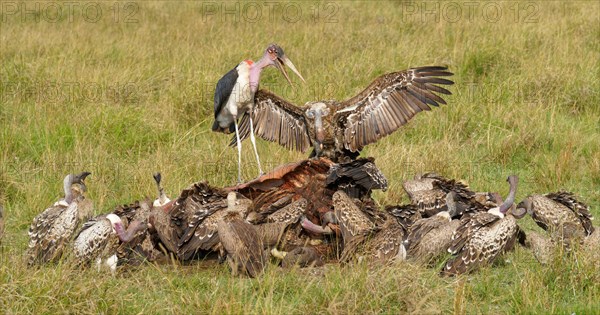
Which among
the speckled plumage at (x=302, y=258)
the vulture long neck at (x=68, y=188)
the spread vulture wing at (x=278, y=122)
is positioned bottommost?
the speckled plumage at (x=302, y=258)

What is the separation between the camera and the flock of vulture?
5672 mm

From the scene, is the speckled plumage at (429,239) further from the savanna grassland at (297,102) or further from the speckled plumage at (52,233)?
the speckled plumage at (52,233)

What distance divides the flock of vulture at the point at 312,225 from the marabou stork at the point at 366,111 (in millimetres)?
171

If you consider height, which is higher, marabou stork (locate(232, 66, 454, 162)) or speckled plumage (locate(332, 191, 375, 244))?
marabou stork (locate(232, 66, 454, 162))

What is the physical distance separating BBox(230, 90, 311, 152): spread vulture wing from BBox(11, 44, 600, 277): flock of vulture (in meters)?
0.94

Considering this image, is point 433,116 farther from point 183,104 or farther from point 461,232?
point 461,232

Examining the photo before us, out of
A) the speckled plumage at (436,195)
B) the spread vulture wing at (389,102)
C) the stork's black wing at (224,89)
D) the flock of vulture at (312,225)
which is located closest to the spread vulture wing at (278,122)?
the stork's black wing at (224,89)

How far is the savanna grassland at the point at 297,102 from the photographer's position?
16.4 ft

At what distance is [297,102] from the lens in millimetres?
9539

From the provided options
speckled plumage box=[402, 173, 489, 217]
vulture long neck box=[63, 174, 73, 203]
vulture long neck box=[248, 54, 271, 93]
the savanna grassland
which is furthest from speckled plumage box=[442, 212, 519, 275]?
vulture long neck box=[63, 174, 73, 203]

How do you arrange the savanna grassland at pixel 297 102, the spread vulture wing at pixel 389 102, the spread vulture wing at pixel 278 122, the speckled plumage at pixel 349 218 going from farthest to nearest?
the spread vulture wing at pixel 278 122
the spread vulture wing at pixel 389 102
the speckled plumage at pixel 349 218
the savanna grassland at pixel 297 102

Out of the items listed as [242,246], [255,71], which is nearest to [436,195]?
[242,246]

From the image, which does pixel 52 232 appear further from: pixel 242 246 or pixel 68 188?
pixel 242 246

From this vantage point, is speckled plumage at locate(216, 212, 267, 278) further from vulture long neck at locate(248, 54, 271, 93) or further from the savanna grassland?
vulture long neck at locate(248, 54, 271, 93)
